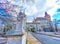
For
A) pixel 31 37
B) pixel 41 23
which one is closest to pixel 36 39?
pixel 31 37

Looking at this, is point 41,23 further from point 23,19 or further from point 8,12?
point 8,12

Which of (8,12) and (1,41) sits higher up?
(8,12)

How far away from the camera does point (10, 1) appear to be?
1.75 m

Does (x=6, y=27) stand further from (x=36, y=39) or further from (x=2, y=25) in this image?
(x=36, y=39)

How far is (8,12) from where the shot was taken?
174 centimetres

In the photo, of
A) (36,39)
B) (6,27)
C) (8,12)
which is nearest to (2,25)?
(6,27)

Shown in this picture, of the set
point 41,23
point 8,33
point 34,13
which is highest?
point 34,13

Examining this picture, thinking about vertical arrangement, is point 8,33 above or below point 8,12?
below

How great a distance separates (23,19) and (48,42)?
0.40m

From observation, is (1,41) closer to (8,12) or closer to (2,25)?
(2,25)

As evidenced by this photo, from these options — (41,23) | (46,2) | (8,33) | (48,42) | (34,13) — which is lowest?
(48,42)

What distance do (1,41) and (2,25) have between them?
19cm

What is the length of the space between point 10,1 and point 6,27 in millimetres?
318

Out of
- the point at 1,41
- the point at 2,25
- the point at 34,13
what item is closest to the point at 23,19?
the point at 34,13
